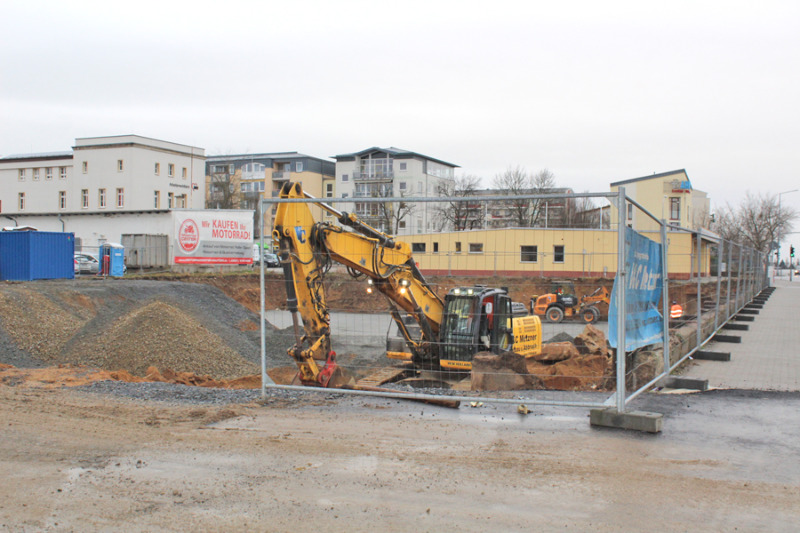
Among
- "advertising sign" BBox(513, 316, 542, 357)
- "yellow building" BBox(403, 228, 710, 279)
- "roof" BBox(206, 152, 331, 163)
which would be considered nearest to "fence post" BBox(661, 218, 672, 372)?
"yellow building" BBox(403, 228, 710, 279)

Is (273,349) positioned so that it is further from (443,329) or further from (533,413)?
(533,413)

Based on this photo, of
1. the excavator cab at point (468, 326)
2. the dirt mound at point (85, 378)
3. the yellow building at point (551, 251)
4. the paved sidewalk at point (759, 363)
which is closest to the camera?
the yellow building at point (551, 251)

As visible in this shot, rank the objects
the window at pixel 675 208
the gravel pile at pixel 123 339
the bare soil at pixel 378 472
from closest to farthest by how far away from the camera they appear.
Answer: the bare soil at pixel 378 472, the gravel pile at pixel 123 339, the window at pixel 675 208

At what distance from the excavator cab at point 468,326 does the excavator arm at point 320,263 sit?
47 cm

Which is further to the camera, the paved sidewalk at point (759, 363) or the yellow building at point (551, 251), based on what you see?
the paved sidewalk at point (759, 363)

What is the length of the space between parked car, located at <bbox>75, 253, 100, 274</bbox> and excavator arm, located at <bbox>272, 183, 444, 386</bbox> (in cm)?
2903

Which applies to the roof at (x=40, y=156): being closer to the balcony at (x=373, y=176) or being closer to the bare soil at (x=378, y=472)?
the balcony at (x=373, y=176)

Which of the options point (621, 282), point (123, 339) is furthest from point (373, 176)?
point (621, 282)

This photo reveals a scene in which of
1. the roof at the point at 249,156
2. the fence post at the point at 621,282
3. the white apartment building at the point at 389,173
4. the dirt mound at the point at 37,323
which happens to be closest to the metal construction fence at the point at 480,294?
Result: the fence post at the point at 621,282

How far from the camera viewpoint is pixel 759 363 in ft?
39.5

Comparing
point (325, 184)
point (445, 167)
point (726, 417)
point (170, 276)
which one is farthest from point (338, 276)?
point (325, 184)

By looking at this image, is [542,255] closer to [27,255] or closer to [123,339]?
[123,339]

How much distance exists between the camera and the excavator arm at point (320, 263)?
31.5 ft

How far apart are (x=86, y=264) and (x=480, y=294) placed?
102 feet
